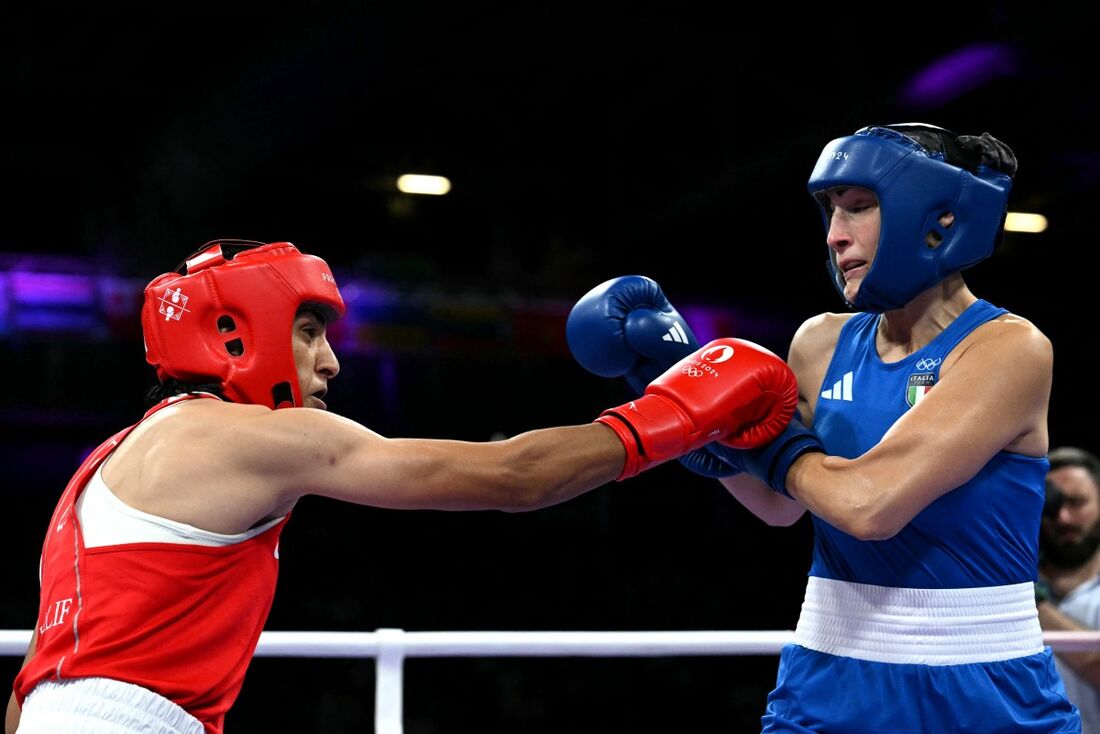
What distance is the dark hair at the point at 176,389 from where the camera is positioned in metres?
1.86

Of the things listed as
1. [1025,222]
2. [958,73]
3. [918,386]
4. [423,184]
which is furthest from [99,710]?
[1025,222]

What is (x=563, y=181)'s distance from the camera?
9742 millimetres

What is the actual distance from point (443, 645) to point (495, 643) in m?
0.11

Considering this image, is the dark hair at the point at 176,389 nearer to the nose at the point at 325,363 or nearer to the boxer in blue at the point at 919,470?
the nose at the point at 325,363

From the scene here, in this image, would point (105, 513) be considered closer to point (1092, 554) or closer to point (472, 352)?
point (1092, 554)

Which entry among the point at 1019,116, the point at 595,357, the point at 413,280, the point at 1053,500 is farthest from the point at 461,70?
the point at 595,357

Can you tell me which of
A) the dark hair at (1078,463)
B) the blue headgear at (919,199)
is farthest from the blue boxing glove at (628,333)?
the dark hair at (1078,463)

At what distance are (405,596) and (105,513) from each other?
7745 mm

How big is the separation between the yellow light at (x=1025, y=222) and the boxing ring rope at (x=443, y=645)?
835 centimetres

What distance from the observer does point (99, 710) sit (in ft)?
5.23

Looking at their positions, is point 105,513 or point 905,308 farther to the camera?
point 905,308

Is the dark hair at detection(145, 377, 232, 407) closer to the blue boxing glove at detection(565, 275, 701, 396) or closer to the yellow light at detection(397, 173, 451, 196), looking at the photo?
the blue boxing glove at detection(565, 275, 701, 396)

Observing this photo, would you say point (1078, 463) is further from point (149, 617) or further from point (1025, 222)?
point (1025, 222)

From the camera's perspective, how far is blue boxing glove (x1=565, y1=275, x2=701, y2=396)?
2178 millimetres
